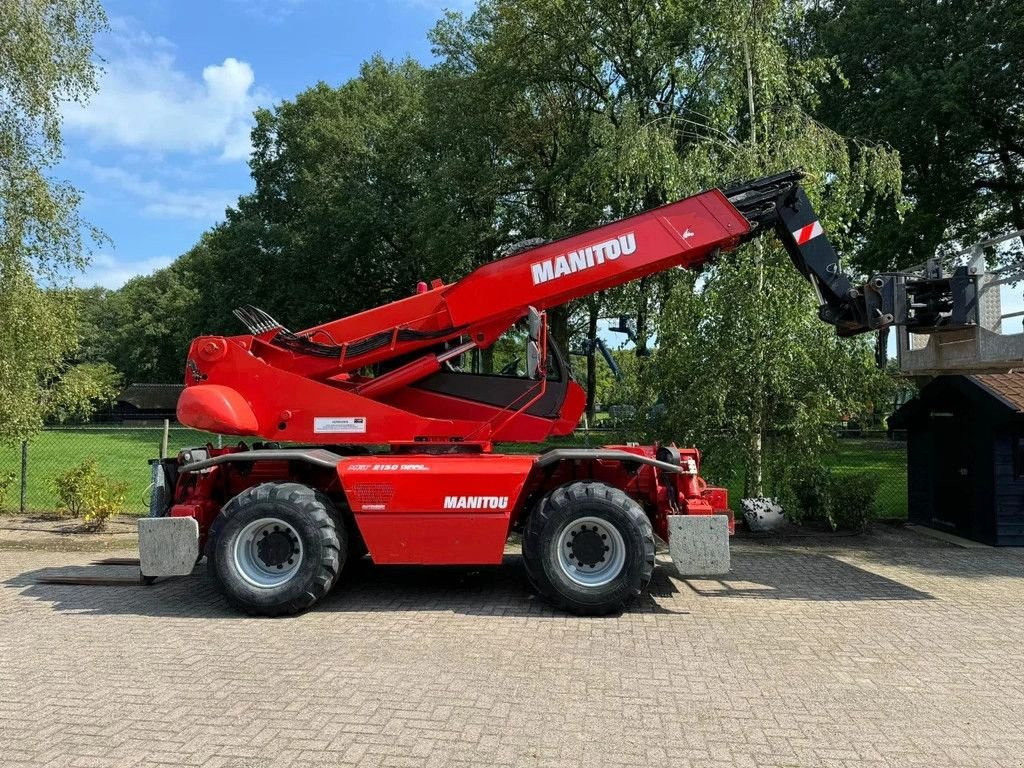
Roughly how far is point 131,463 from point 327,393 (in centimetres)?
1923

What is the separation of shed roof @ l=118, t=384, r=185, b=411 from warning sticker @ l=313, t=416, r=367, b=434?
65.8m

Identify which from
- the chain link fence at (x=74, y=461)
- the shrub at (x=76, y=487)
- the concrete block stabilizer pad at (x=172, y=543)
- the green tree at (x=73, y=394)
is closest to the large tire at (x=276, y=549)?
the concrete block stabilizer pad at (x=172, y=543)

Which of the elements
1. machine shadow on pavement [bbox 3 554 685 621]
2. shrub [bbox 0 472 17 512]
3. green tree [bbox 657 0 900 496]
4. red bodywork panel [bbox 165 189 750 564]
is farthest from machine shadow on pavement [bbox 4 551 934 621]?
shrub [bbox 0 472 17 512]

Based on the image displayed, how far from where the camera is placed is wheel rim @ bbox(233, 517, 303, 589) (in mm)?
6812

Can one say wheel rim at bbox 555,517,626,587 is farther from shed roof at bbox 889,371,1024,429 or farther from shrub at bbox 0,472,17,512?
shrub at bbox 0,472,17,512

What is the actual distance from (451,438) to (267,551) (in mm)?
1949

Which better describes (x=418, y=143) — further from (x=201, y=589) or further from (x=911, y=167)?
(x=201, y=589)

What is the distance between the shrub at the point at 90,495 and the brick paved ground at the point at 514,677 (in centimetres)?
341

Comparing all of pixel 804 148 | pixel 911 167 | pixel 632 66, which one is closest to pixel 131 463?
pixel 632 66

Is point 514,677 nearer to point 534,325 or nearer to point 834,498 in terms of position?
point 534,325

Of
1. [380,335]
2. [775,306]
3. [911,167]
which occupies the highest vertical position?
[911,167]

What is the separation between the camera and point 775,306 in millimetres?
10445

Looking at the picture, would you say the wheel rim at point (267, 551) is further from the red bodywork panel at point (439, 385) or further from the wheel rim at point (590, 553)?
the wheel rim at point (590, 553)

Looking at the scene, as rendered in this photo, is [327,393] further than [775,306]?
No
